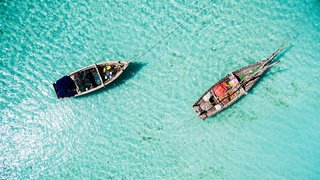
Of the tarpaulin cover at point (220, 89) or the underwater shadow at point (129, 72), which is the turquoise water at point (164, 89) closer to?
the underwater shadow at point (129, 72)

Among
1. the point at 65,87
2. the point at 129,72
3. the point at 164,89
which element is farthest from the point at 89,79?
the point at 164,89

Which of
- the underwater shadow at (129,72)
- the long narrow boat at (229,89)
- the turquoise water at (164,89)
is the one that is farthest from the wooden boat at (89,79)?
the long narrow boat at (229,89)

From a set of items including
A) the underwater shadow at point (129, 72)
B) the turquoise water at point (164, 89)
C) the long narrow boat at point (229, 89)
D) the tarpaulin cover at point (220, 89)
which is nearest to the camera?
the long narrow boat at point (229, 89)

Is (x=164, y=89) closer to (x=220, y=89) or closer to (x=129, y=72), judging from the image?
(x=129, y=72)

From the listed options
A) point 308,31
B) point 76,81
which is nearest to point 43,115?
point 76,81

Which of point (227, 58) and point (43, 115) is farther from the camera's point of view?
point (43, 115)

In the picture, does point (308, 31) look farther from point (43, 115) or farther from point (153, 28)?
point (43, 115)

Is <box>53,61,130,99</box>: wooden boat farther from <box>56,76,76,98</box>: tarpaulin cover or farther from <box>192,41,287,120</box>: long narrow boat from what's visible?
<box>192,41,287,120</box>: long narrow boat
